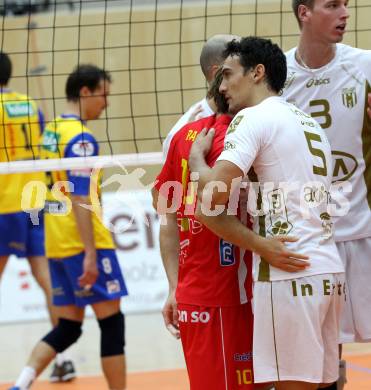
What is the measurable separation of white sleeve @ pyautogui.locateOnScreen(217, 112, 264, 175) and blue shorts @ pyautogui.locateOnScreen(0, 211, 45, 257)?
11.5 ft

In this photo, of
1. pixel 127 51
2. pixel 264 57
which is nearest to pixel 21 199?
pixel 264 57

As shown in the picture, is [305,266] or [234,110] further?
[234,110]

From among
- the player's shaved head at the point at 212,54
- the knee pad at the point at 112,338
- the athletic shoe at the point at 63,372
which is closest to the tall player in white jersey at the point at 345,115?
the player's shaved head at the point at 212,54

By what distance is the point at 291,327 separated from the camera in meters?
3.23

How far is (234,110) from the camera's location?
3455 mm

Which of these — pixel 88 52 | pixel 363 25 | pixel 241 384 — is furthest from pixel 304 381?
pixel 88 52

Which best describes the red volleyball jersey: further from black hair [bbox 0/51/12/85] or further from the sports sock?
black hair [bbox 0/51/12/85]

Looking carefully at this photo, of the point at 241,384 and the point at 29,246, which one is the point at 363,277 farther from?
the point at 29,246

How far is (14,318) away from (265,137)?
614 centimetres

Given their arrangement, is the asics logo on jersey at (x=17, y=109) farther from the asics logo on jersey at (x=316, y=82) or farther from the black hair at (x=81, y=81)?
the asics logo on jersey at (x=316, y=82)

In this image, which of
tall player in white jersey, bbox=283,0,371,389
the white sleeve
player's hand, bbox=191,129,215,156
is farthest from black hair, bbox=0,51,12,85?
the white sleeve

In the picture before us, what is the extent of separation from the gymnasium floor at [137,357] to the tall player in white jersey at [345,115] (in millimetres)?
1504

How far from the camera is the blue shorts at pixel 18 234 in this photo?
21.2 ft

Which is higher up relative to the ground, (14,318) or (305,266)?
(305,266)
